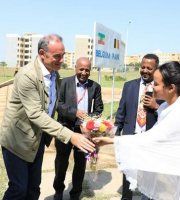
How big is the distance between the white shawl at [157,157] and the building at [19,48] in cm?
10874

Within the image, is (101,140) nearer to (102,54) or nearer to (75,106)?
(75,106)

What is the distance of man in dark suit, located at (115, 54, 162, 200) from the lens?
3.61 meters

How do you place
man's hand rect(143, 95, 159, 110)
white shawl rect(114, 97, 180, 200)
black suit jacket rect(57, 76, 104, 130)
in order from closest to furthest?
white shawl rect(114, 97, 180, 200) < man's hand rect(143, 95, 159, 110) < black suit jacket rect(57, 76, 104, 130)

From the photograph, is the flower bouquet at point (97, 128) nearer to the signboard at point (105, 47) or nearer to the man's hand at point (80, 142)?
the man's hand at point (80, 142)

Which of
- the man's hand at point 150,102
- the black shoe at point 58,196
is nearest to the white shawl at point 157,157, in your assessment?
the man's hand at point 150,102

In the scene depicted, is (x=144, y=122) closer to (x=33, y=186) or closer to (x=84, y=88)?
(x=84, y=88)

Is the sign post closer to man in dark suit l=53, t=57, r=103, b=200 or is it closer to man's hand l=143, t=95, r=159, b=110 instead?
man in dark suit l=53, t=57, r=103, b=200

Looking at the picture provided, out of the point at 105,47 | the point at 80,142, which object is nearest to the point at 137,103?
the point at 80,142

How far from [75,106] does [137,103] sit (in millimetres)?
881

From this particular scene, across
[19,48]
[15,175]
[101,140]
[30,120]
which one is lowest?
[15,175]

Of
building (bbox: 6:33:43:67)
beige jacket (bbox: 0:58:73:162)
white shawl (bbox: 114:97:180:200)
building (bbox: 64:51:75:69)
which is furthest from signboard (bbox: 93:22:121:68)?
building (bbox: 64:51:75:69)

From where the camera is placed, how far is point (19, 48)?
113188 mm

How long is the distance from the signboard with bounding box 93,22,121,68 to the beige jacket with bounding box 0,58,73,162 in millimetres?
4559

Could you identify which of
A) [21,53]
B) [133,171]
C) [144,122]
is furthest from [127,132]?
[21,53]
